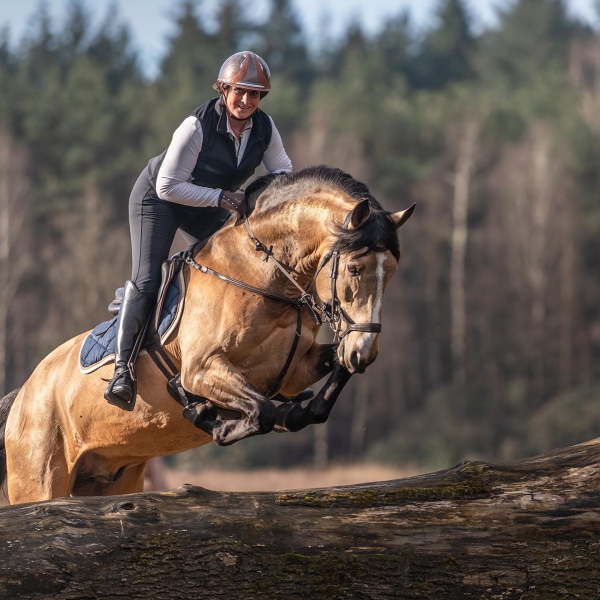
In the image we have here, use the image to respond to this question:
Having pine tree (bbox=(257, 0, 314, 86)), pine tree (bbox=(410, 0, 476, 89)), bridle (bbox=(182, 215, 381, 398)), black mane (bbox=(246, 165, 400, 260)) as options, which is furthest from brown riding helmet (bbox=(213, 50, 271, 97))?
pine tree (bbox=(410, 0, 476, 89))

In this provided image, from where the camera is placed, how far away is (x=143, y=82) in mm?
61625

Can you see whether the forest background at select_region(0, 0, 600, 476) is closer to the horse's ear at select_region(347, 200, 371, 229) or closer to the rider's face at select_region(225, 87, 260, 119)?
the rider's face at select_region(225, 87, 260, 119)

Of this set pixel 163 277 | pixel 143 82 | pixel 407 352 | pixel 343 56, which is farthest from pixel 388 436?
pixel 343 56

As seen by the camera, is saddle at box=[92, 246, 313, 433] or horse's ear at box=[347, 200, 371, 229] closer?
horse's ear at box=[347, 200, 371, 229]

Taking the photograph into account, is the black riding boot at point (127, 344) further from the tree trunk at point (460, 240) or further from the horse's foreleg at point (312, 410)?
the tree trunk at point (460, 240)

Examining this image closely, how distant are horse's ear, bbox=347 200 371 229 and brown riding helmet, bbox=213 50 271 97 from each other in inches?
48.6

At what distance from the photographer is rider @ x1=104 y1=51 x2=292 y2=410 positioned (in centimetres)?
687

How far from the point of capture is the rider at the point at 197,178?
6.87 meters

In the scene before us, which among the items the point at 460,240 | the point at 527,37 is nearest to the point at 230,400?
the point at 460,240

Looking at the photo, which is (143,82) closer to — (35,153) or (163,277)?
(35,153)

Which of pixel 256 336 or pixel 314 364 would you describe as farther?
pixel 314 364

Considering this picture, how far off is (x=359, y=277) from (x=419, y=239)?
42.2m

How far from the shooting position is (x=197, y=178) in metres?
7.11

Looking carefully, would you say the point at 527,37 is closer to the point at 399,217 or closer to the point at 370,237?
the point at 399,217
